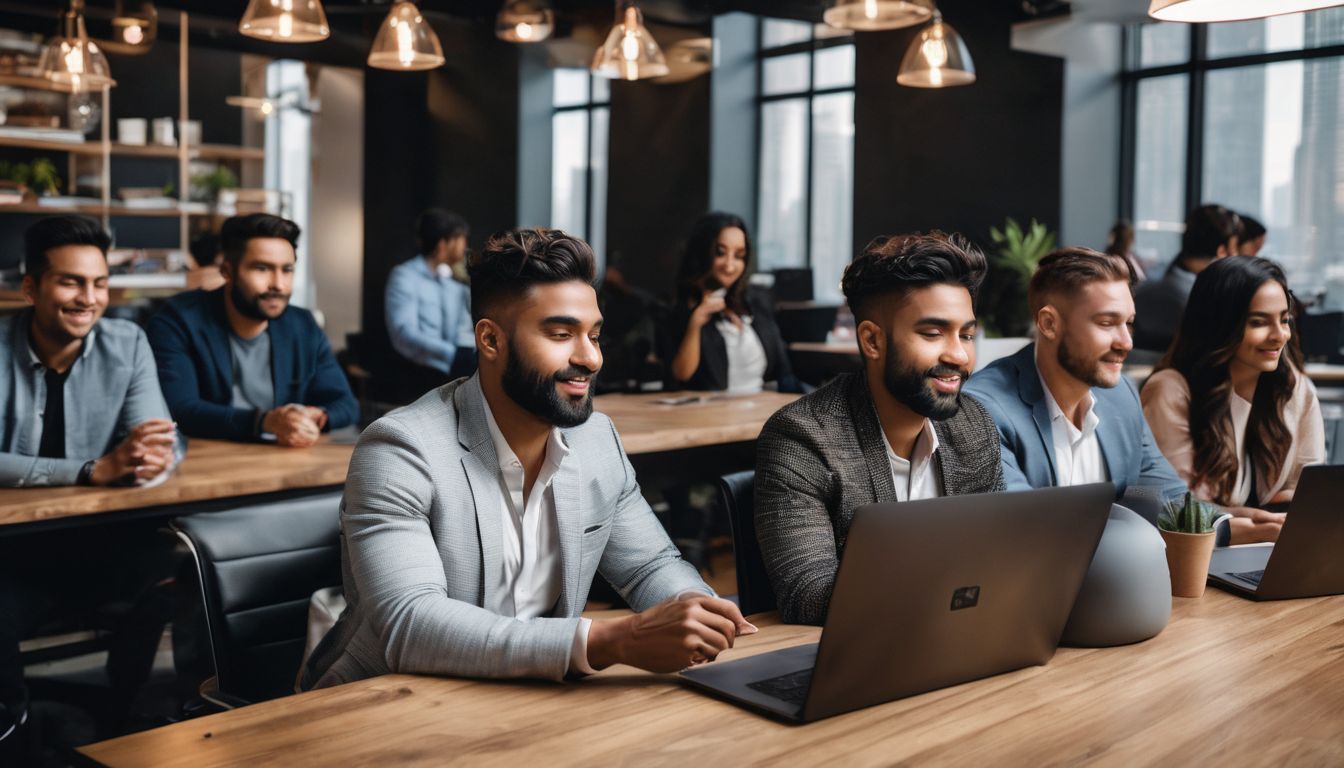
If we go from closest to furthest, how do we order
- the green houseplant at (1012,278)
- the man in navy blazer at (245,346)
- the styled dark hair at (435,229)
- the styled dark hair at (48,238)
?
the styled dark hair at (48,238), the man in navy blazer at (245,346), the styled dark hair at (435,229), the green houseplant at (1012,278)

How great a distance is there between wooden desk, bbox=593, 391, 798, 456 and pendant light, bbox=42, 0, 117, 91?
8.76ft

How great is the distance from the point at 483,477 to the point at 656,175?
8.75 metres

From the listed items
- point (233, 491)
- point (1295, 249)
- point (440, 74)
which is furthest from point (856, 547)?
point (440, 74)

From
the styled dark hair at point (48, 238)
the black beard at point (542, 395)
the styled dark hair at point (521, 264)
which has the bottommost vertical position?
the black beard at point (542, 395)

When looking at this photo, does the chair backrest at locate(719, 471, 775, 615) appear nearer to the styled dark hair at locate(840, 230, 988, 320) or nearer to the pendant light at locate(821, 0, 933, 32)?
the styled dark hair at locate(840, 230, 988, 320)

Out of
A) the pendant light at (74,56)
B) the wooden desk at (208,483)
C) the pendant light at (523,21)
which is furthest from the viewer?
the pendant light at (523,21)

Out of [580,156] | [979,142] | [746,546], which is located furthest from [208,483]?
[580,156]

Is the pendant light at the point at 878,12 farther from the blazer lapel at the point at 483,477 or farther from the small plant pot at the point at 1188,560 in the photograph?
the blazer lapel at the point at 483,477

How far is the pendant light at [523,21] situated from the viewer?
543cm

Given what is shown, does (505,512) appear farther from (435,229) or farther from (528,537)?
(435,229)

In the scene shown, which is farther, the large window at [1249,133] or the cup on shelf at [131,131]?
the cup on shelf at [131,131]

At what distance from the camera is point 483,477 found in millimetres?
1897

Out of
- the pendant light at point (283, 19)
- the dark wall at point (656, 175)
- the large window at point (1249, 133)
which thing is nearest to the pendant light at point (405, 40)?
the pendant light at point (283, 19)

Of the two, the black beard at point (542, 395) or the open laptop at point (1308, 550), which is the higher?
the black beard at point (542, 395)
